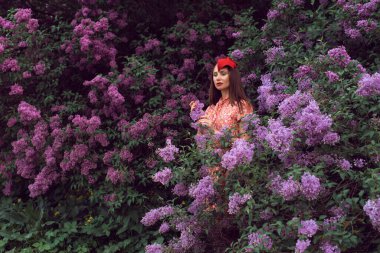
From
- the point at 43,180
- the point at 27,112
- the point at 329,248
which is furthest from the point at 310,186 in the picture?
the point at 27,112

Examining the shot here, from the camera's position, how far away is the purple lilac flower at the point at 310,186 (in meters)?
2.68

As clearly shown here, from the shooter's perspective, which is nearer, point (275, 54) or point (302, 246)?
point (302, 246)

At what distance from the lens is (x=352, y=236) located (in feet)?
8.66

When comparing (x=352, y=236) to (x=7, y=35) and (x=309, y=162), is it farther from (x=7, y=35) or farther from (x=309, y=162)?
(x=7, y=35)

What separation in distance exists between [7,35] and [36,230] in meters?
2.12

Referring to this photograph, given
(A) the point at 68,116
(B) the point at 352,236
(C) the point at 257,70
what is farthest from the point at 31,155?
(B) the point at 352,236

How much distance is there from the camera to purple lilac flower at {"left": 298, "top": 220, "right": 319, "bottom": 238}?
2607mm

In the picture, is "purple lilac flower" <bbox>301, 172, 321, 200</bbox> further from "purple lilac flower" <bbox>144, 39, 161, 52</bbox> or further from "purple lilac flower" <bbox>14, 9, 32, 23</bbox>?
"purple lilac flower" <bbox>14, 9, 32, 23</bbox>

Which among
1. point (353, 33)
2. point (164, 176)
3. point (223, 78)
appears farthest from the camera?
point (353, 33)

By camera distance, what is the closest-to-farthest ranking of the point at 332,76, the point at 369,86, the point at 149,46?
the point at 369,86 → the point at 332,76 → the point at 149,46

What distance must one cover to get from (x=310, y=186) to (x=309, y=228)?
221 mm

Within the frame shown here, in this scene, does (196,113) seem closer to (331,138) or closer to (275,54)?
(275,54)

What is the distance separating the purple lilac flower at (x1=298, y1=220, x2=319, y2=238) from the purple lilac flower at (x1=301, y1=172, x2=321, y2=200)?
0.49 ft

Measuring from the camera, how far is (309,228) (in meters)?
2.61
